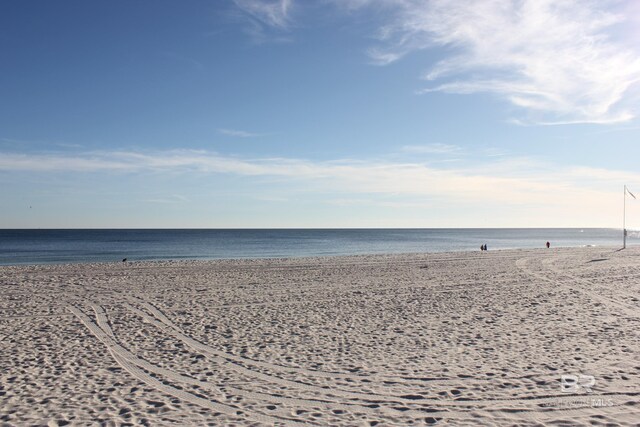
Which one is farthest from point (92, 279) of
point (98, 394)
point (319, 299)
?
point (98, 394)

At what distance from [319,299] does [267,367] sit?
7409 millimetres

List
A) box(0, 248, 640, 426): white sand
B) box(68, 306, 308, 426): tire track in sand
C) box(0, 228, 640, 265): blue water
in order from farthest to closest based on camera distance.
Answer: box(0, 228, 640, 265): blue water, box(0, 248, 640, 426): white sand, box(68, 306, 308, 426): tire track in sand

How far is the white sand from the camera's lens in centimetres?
638

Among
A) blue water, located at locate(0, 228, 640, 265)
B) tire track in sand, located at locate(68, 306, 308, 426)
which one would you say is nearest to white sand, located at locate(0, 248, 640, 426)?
tire track in sand, located at locate(68, 306, 308, 426)

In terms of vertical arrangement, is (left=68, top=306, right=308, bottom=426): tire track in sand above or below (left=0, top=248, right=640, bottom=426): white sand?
below

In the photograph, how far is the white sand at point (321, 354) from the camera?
638 centimetres

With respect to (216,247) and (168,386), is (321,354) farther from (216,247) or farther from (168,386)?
(216,247)

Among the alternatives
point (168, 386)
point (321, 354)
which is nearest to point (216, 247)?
point (321, 354)

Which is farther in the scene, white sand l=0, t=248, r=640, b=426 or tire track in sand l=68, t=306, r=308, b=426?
white sand l=0, t=248, r=640, b=426

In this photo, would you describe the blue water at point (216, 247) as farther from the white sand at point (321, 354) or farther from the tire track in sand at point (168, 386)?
the tire track in sand at point (168, 386)

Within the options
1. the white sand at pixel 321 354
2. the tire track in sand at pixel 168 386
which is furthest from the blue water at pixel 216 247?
the tire track in sand at pixel 168 386

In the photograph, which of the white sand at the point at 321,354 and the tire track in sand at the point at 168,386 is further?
the white sand at the point at 321,354

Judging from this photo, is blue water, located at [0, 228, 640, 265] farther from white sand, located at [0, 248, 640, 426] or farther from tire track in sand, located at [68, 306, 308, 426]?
tire track in sand, located at [68, 306, 308, 426]

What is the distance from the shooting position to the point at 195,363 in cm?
868
